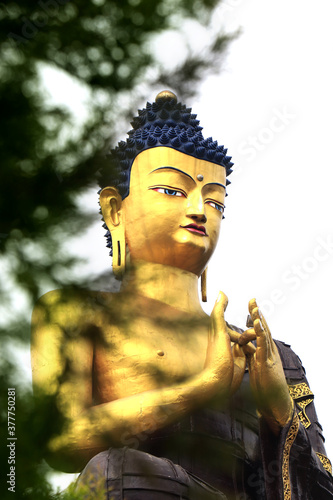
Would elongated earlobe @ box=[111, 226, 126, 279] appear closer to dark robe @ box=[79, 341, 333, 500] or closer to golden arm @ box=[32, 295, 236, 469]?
golden arm @ box=[32, 295, 236, 469]

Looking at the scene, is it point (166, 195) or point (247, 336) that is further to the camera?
point (166, 195)

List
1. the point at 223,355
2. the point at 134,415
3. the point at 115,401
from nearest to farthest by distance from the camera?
1. the point at 134,415
2. the point at 115,401
3. the point at 223,355

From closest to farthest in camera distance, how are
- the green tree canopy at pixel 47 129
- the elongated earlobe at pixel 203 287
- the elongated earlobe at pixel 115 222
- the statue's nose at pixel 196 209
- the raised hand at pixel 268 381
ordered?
the green tree canopy at pixel 47 129, the raised hand at pixel 268 381, the statue's nose at pixel 196 209, the elongated earlobe at pixel 115 222, the elongated earlobe at pixel 203 287

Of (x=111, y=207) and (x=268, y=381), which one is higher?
(x=111, y=207)

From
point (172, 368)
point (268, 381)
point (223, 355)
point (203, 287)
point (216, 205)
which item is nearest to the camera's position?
point (223, 355)

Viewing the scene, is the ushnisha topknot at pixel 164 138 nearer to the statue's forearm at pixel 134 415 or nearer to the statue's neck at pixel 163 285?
the statue's neck at pixel 163 285

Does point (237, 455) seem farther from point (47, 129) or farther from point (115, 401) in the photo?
point (47, 129)

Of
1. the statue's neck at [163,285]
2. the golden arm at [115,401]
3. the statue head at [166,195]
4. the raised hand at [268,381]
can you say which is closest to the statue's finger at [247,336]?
the raised hand at [268,381]

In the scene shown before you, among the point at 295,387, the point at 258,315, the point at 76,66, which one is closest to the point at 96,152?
the point at 76,66

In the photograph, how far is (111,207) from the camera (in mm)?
6508

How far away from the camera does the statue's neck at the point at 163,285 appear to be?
625cm

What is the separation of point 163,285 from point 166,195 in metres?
0.62

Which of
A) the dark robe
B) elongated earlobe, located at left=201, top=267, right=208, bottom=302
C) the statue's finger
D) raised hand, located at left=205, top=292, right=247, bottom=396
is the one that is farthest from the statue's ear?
the dark robe

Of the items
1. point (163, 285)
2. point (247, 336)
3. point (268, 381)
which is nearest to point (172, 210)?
point (163, 285)
